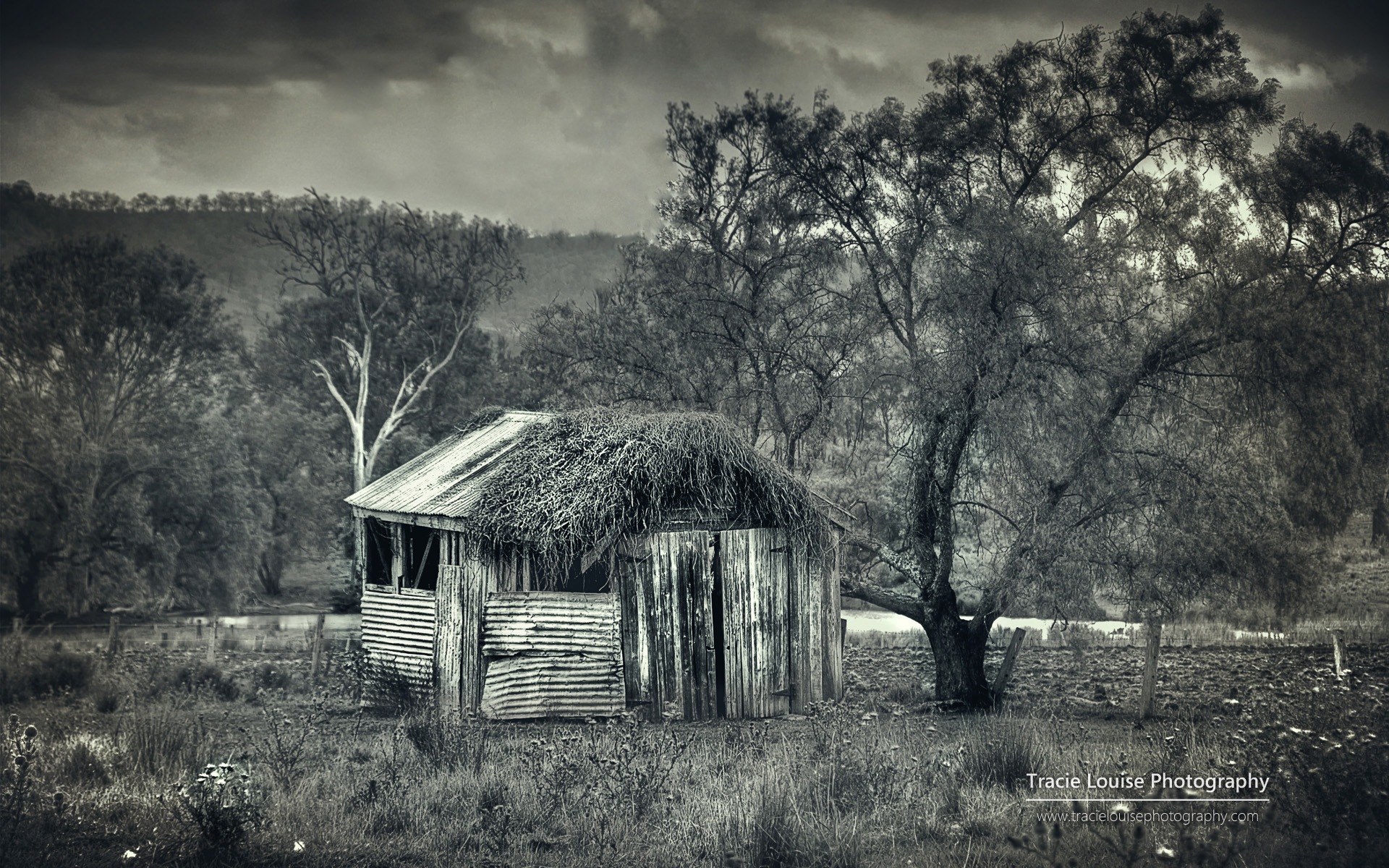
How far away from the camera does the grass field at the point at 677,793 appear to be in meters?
6.04

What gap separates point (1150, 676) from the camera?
13.5 metres

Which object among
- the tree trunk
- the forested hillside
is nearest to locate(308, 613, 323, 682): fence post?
the forested hillside

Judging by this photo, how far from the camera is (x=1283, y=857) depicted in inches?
230

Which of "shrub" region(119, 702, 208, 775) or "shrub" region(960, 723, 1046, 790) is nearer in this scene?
"shrub" region(960, 723, 1046, 790)

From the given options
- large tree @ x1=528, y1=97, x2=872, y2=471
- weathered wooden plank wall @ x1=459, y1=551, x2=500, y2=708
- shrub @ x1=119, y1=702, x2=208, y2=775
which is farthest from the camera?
large tree @ x1=528, y1=97, x2=872, y2=471

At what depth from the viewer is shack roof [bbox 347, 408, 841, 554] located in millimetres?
12594

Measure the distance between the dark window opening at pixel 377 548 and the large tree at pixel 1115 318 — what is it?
8213 millimetres

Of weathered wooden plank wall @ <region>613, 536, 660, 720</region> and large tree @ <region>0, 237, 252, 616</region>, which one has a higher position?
large tree @ <region>0, 237, 252, 616</region>

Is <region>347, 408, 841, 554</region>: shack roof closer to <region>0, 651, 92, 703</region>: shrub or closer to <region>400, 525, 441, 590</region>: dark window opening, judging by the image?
<region>400, 525, 441, 590</region>: dark window opening

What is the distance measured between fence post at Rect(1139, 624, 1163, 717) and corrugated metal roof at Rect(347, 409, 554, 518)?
981 cm

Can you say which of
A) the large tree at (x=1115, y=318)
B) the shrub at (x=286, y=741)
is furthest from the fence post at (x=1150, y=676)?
the shrub at (x=286, y=741)

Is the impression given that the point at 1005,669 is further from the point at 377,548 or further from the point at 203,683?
the point at 203,683

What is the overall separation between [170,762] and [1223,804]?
8.57 metres

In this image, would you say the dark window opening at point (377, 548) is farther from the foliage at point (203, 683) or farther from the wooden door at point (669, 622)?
the wooden door at point (669, 622)
